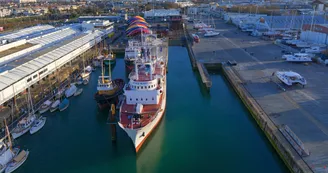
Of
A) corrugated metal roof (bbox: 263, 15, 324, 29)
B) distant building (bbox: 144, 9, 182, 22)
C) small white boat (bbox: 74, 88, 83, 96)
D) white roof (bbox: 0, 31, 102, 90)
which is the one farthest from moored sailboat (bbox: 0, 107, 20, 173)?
distant building (bbox: 144, 9, 182, 22)

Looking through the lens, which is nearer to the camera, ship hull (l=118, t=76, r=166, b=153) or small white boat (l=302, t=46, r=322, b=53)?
ship hull (l=118, t=76, r=166, b=153)

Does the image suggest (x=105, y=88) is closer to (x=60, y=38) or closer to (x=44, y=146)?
(x=44, y=146)

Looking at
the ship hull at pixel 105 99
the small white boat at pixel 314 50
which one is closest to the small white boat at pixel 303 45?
the small white boat at pixel 314 50

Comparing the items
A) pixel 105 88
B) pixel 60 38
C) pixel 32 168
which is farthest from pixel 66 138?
pixel 60 38

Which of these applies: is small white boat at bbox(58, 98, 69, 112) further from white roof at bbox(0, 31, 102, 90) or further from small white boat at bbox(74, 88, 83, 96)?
white roof at bbox(0, 31, 102, 90)

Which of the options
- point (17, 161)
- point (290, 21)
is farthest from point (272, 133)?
point (290, 21)

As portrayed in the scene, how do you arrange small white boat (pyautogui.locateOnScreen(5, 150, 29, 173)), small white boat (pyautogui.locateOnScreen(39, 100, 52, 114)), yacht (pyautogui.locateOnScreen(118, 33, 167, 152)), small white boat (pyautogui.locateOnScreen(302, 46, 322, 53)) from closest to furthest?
small white boat (pyautogui.locateOnScreen(5, 150, 29, 173)), yacht (pyautogui.locateOnScreen(118, 33, 167, 152)), small white boat (pyautogui.locateOnScreen(39, 100, 52, 114)), small white boat (pyautogui.locateOnScreen(302, 46, 322, 53))

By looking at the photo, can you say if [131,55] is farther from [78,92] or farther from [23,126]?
[23,126]

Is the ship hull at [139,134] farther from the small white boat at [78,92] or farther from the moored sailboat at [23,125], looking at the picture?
the small white boat at [78,92]
